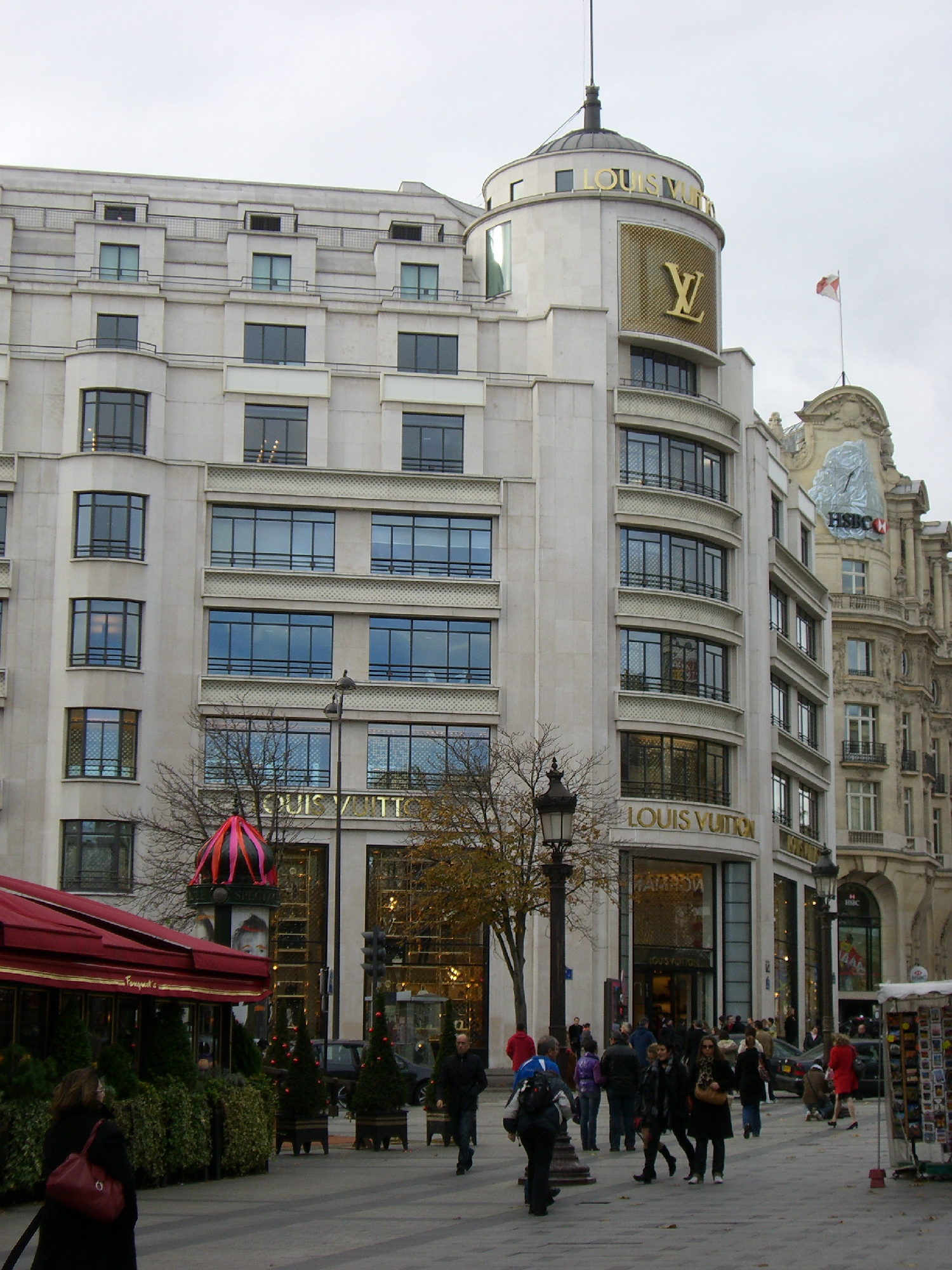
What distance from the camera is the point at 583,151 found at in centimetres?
5650

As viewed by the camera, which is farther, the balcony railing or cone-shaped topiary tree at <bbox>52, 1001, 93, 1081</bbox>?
the balcony railing

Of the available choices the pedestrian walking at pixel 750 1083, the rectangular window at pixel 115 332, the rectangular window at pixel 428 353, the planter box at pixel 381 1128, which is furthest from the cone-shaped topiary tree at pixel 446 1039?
the rectangular window at pixel 115 332

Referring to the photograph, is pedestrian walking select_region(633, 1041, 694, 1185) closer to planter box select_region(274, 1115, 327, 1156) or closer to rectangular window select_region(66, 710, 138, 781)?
planter box select_region(274, 1115, 327, 1156)

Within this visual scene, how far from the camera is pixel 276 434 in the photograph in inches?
2077

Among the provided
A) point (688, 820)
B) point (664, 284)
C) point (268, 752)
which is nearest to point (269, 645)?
point (268, 752)

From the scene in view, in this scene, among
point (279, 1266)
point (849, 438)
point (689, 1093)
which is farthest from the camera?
point (849, 438)

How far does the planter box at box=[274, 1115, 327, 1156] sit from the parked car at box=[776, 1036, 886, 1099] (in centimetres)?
1268

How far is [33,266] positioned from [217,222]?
11.8 meters

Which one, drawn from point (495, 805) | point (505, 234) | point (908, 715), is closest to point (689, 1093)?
point (495, 805)

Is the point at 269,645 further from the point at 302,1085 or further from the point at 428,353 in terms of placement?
the point at 302,1085

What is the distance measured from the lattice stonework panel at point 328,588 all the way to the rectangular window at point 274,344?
23.3 ft

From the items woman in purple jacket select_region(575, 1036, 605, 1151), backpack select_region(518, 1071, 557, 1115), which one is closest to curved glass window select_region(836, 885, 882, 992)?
woman in purple jacket select_region(575, 1036, 605, 1151)

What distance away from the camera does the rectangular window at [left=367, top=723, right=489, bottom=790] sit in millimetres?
50750

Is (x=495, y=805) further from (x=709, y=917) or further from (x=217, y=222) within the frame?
(x=217, y=222)
